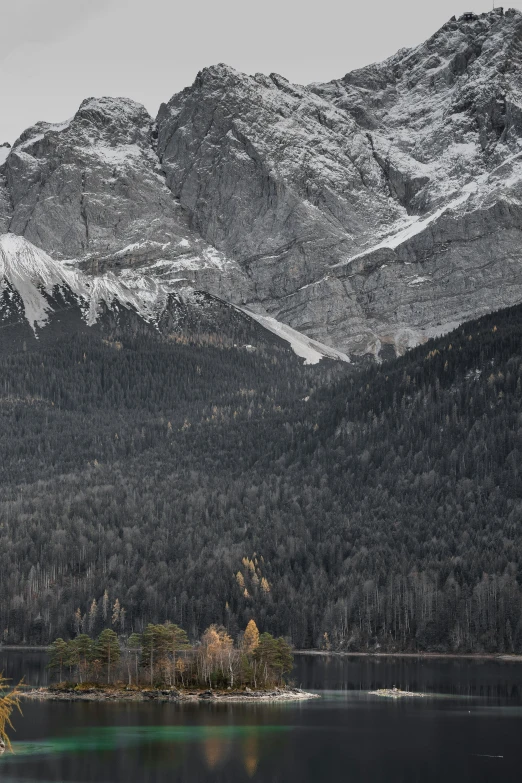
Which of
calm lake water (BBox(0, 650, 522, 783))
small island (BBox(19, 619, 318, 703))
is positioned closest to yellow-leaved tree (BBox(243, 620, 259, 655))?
small island (BBox(19, 619, 318, 703))

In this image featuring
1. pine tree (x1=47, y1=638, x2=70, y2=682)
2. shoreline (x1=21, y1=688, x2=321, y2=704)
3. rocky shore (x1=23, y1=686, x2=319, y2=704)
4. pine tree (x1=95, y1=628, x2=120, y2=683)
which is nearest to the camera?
shoreline (x1=21, y1=688, x2=321, y2=704)

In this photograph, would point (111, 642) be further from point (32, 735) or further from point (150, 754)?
point (150, 754)

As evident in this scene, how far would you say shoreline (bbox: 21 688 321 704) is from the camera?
523 feet

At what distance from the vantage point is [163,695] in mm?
161250

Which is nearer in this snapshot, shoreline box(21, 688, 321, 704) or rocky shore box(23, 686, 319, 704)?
shoreline box(21, 688, 321, 704)

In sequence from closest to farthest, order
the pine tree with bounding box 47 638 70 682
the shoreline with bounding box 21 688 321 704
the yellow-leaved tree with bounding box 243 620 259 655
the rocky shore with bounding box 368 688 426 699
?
the shoreline with bounding box 21 688 321 704, the rocky shore with bounding box 368 688 426 699, the pine tree with bounding box 47 638 70 682, the yellow-leaved tree with bounding box 243 620 259 655

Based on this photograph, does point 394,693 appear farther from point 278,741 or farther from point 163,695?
point 278,741

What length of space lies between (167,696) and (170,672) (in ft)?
18.9

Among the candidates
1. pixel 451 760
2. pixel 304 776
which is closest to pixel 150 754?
pixel 304 776

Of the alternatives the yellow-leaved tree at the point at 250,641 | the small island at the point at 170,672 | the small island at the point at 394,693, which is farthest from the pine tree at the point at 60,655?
the small island at the point at 394,693

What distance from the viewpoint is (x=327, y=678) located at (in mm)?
190625

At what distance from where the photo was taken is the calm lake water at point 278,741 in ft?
366

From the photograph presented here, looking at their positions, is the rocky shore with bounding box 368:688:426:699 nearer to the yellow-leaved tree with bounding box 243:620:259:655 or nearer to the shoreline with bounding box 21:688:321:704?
the shoreline with bounding box 21:688:321:704

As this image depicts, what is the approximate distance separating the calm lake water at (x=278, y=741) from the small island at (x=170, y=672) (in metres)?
7.02
